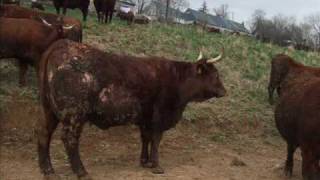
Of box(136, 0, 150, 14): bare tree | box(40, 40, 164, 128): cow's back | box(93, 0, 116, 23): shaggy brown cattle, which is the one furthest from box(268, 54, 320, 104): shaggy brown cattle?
box(136, 0, 150, 14): bare tree

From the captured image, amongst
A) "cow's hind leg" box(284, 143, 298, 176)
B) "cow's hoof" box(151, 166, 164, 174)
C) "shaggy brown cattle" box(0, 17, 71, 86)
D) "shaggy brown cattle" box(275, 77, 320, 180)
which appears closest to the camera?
"shaggy brown cattle" box(275, 77, 320, 180)

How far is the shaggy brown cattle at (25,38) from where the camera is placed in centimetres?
1273

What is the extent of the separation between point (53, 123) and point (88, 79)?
96cm

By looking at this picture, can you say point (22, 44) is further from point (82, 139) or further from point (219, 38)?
point (219, 38)

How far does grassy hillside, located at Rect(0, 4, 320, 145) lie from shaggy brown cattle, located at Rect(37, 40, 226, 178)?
9.88 feet

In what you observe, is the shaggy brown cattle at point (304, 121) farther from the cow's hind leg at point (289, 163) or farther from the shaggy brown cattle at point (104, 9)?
the shaggy brown cattle at point (104, 9)

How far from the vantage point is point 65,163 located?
10.2 metres

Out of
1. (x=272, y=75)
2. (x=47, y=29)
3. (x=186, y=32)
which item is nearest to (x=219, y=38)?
(x=186, y=32)

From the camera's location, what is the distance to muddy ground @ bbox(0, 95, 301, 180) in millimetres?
9953

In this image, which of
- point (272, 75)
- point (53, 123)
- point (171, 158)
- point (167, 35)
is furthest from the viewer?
point (167, 35)

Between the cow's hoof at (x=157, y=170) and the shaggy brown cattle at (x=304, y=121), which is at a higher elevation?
the shaggy brown cattle at (x=304, y=121)

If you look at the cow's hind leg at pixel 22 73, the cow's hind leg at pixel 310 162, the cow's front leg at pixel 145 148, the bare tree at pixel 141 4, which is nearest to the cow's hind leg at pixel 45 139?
the cow's front leg at pixel 145 148

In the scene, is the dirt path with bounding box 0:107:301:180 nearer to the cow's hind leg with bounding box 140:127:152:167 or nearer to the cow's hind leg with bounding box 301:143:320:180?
the cow's hind leg with bounding box 140:127:152:167

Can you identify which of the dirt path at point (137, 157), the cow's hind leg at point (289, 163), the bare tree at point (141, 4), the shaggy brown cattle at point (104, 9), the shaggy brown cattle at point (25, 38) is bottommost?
the dirt path at point (137, 157)
